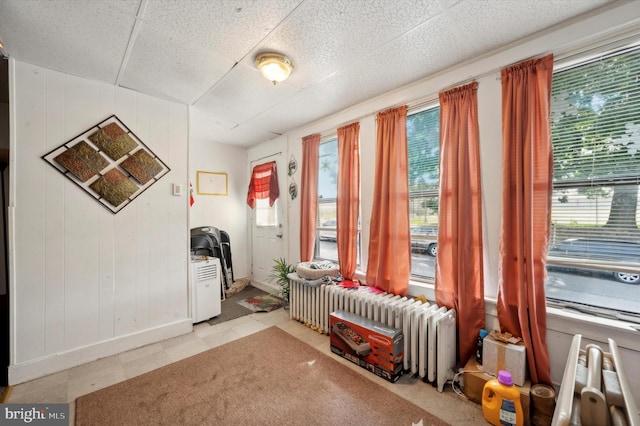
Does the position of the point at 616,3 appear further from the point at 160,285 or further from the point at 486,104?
the point at 160,285

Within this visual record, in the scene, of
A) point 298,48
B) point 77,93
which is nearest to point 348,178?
point 298,48

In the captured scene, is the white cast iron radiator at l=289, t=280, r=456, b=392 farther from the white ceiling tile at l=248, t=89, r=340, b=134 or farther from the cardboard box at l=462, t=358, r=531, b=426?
the white ceiling tile at l=248, t=89, r=340, b=134

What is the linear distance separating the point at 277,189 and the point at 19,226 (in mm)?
2708

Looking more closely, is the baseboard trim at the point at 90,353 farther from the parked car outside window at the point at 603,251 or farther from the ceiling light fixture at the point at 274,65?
the parked car outside window at the point at 603,251

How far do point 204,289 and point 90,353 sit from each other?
1089mm

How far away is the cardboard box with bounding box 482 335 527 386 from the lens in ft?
5.53

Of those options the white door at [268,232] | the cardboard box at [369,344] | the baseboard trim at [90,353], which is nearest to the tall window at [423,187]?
the cardboard box at [369,344]

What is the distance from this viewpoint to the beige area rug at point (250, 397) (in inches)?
66.2

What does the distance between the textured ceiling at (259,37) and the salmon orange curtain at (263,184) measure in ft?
5.39

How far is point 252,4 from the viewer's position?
5.03 feet

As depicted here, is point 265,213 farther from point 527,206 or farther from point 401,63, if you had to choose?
point 527,206

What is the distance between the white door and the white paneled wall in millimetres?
1446

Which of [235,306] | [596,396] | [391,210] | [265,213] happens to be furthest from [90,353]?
[596,396]

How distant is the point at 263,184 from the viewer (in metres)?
4.34
